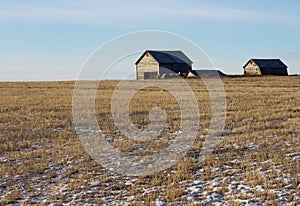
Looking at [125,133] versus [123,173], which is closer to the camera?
[123,173]

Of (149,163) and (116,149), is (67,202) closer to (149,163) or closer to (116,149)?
(149,163)

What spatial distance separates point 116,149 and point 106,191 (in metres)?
4.22

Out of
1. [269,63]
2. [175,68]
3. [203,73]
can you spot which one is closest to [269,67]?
[269,63]

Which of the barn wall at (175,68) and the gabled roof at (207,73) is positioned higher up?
the barn wall at (175,68)

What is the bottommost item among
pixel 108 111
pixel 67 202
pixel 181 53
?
pixel 67 202

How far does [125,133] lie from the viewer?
1756 centimetres

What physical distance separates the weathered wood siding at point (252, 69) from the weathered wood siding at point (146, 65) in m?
23.1

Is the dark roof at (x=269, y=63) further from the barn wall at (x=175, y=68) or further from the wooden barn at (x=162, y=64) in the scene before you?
the barn wall at (x=175, y=68)

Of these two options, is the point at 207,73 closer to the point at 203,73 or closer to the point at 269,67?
the point at 203,73

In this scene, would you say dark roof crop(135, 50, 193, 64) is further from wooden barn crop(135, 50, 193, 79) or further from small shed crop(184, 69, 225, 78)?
small shed crop(184, 69, 225, 78)

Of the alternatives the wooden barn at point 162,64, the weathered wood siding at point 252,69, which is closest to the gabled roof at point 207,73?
the wooden barn at point 162,64

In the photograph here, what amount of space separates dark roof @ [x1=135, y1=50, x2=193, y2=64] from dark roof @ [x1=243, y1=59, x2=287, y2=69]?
16.2 meters

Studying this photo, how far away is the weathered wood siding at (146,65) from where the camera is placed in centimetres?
7844

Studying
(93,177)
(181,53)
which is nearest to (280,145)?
(93,177)
